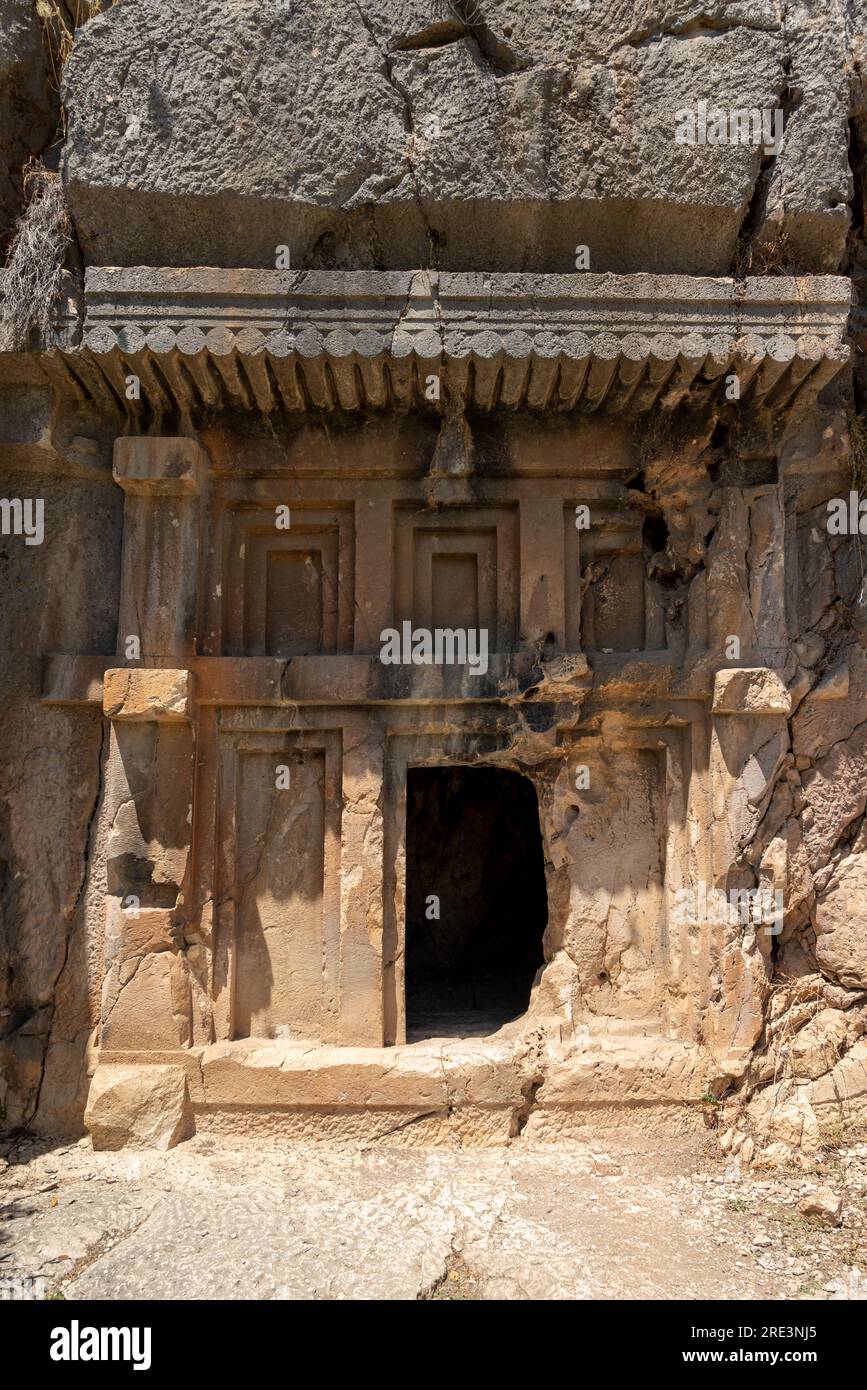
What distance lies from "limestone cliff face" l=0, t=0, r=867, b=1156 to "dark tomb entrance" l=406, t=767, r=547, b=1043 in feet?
9.54

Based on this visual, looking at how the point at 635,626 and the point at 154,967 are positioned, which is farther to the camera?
the point at 635,626

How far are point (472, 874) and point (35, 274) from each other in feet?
19.5

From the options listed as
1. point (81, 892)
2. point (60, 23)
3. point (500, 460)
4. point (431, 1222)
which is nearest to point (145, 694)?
point (81, 892)

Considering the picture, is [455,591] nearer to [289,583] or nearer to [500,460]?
[500,460]

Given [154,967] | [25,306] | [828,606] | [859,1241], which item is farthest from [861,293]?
[154,967]

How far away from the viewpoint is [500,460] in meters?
5.49

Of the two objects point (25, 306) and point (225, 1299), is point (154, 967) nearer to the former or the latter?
point (225, 1299)

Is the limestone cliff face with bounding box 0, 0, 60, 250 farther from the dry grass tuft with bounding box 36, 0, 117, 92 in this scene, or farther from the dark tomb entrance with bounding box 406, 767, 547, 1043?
the dark tomb entrance with bounding box 406, 767, 547, 1043

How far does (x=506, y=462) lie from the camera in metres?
5.48

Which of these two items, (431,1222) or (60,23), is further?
(60,23)

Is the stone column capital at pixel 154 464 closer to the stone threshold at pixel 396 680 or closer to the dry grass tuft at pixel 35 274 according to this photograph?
the dry grass tuft at pixel 35 274

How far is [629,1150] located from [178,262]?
17.4ft

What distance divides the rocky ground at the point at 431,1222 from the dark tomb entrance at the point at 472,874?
3.22 m

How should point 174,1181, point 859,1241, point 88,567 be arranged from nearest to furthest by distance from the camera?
point 859,1241
point 174,1181
point 88,567
